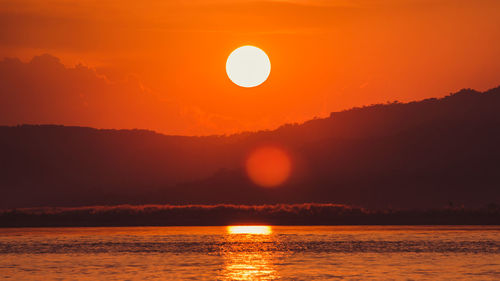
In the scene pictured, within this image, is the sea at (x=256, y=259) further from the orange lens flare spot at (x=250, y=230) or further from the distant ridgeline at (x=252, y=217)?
the distant ridgeline at (x=252, y=217)

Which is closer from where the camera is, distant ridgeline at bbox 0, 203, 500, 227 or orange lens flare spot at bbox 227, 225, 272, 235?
orange lens flare spot at bbox 227, 225, 272, 235

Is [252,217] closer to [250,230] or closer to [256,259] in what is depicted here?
[250,230]

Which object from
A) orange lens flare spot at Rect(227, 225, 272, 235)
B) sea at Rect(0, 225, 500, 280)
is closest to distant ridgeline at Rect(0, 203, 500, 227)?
orange lens flare spot at Rect(227, 225, 272, 235)

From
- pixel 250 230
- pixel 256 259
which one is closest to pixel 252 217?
pixel 250 230

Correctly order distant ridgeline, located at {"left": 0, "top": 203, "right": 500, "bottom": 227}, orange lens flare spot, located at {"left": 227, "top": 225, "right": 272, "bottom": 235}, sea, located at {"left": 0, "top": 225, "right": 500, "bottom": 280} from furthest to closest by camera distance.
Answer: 1. distant ridgeline, located at {"left": 0, "top": 203, "right": 500, "bottom": 227}
2. orange lens flare spot, located at {"left": 227, "top": 225, "right": 272, "bottom": 235}
3. sea, located at {"left": 0, "top": 225, "right": 500, "bottom": 280}

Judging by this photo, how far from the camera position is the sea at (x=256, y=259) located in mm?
51812

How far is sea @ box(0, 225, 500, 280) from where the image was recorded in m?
51.8

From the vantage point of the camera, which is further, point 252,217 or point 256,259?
point 252,217

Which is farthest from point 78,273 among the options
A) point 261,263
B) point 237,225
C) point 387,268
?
point 237,225

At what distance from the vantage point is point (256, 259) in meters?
65.8

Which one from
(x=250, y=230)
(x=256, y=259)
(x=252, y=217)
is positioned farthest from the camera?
(x=252, y=217)

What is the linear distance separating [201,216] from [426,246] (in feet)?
239

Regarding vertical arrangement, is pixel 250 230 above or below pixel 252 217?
below

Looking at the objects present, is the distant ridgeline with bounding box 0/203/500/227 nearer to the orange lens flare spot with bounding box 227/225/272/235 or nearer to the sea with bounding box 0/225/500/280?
the orange lens flare spot with bounding box 227/225/272/235
